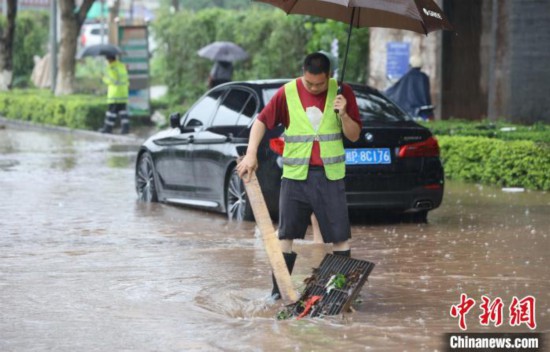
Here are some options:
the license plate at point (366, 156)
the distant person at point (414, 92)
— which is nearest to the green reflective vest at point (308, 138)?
the license plate at point (366, 156)

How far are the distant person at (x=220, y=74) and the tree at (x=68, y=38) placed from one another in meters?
7.03

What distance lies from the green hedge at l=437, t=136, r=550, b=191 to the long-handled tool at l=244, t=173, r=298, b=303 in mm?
8469

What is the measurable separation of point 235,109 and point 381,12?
15.2 feet

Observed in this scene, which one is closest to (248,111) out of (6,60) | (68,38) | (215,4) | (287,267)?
(287,267)

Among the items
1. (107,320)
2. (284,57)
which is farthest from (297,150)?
(284,57)

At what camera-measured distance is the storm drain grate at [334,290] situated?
8.12 meters

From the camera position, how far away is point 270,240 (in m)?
8.48

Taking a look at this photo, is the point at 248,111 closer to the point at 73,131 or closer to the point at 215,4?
the point at 73,131

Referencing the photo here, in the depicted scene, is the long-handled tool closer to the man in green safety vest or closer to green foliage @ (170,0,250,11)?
the man in green safety vest

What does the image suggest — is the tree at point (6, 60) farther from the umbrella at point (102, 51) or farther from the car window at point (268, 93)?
the car window at point (268, 93)

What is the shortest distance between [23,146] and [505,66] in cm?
936

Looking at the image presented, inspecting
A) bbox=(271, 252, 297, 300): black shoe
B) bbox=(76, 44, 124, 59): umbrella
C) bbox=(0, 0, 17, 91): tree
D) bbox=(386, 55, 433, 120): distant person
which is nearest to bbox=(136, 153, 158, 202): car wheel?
bbox=(386, 55, 433, 120): distant person

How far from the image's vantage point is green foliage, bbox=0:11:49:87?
161 feet

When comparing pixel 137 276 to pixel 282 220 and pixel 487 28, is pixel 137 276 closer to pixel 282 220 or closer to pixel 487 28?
pixel 282 220
